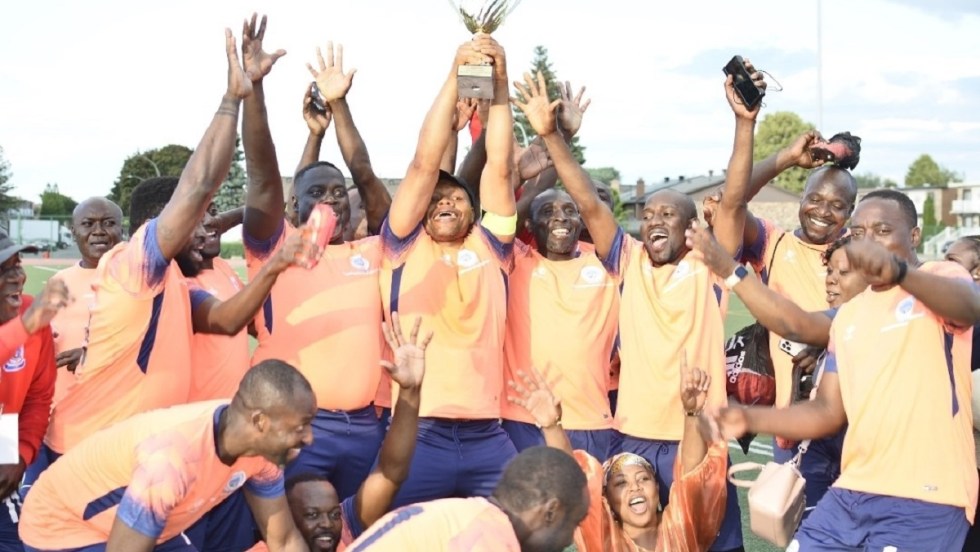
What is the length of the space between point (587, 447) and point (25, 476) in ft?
10.2

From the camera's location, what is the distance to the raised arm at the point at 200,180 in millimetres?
5129

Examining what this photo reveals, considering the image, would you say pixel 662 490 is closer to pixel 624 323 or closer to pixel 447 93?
pixel 624 323

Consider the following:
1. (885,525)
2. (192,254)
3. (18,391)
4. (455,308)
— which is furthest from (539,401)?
(18,391)

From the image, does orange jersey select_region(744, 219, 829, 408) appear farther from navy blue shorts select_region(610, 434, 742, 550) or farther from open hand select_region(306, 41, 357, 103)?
open hand select_region(306, 41, 357, 103)

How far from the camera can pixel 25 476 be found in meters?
5.84

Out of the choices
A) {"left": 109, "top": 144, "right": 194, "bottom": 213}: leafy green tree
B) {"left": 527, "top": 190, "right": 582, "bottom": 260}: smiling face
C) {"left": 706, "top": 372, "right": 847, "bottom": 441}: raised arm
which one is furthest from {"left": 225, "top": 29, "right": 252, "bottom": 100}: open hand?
{"left": 109, "top": 144, "right": 194, "bottom": 213}: leafy green tree

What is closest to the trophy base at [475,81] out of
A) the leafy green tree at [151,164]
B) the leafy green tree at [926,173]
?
the leafy green tree at [151,164]

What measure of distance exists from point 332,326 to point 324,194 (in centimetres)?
85

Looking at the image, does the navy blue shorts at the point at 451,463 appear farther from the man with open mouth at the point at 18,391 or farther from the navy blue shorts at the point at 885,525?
→ the man with open mouth at the point at 18,391

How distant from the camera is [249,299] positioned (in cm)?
540

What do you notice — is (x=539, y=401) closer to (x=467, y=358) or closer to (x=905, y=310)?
(x=467, y=358)

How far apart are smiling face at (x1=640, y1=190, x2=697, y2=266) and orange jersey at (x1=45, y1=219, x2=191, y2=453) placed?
2.74 meters

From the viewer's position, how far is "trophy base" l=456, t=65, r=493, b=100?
5676 millimetres

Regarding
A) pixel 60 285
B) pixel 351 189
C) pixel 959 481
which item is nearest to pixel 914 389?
pixel 959 481
